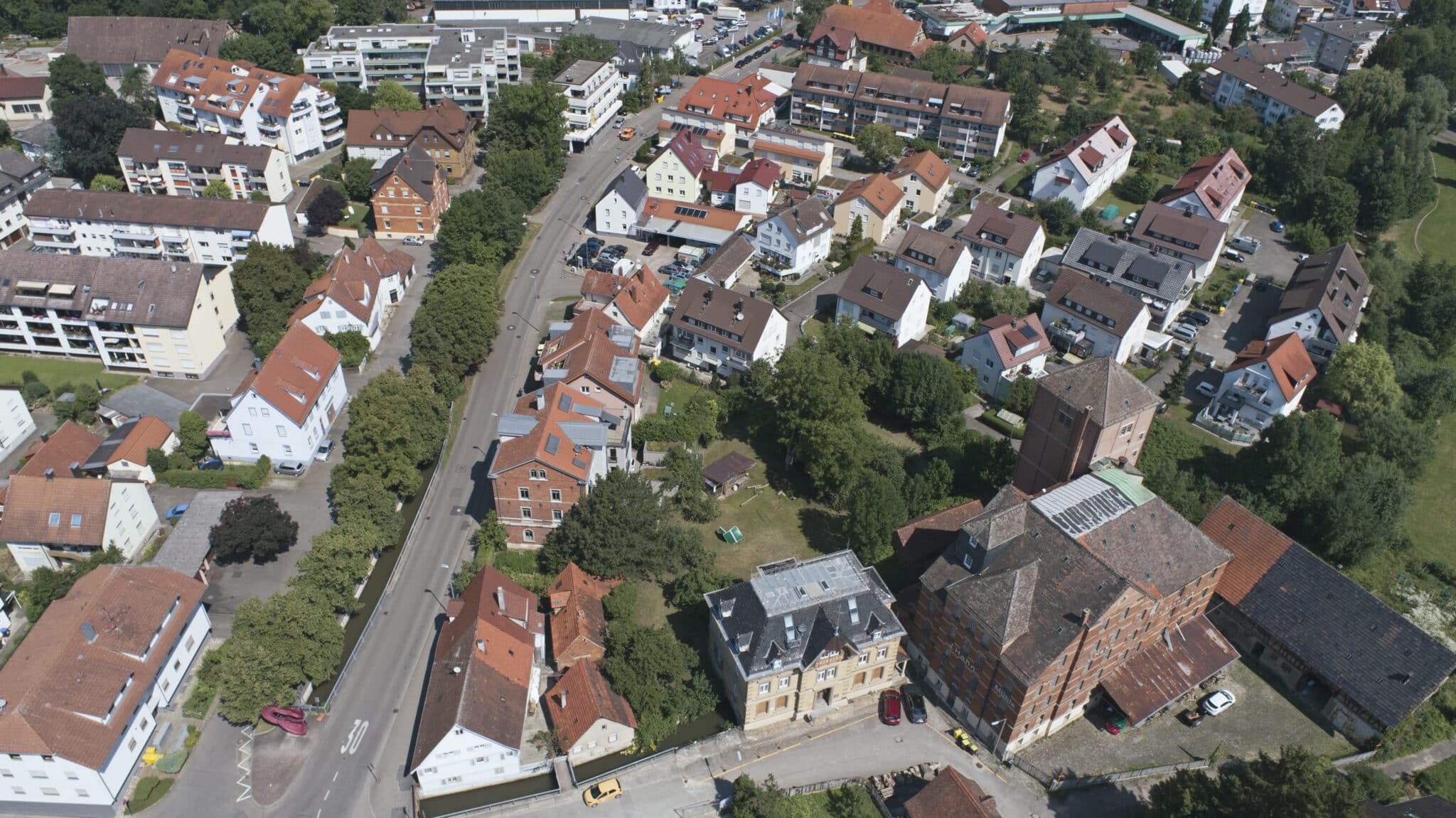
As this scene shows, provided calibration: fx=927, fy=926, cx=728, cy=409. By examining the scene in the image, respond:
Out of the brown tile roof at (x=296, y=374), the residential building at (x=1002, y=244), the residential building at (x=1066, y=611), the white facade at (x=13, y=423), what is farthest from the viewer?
the residential building at (x=1002, y=244)

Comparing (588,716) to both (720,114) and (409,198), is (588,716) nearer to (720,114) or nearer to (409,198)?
(409,198)

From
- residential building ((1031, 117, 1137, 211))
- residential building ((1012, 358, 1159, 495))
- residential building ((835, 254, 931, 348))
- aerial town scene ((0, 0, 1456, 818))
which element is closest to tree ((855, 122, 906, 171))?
aerial town scene ((0, 0, 1456, 818))

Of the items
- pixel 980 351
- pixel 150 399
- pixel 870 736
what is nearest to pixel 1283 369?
pixel 980 351

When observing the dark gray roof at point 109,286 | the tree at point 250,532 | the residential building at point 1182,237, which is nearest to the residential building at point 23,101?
the dark gray roof at point 109,286

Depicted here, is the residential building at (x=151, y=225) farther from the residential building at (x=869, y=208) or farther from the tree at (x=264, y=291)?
the residential building at (x=869, y=208)

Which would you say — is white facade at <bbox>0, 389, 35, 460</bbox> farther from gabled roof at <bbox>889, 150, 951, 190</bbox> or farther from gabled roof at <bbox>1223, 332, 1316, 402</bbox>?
gabled roof at <bbox>1223, 332, 1316, 402</bbox>

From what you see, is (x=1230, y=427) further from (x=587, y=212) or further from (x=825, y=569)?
(x=587, y=212)
